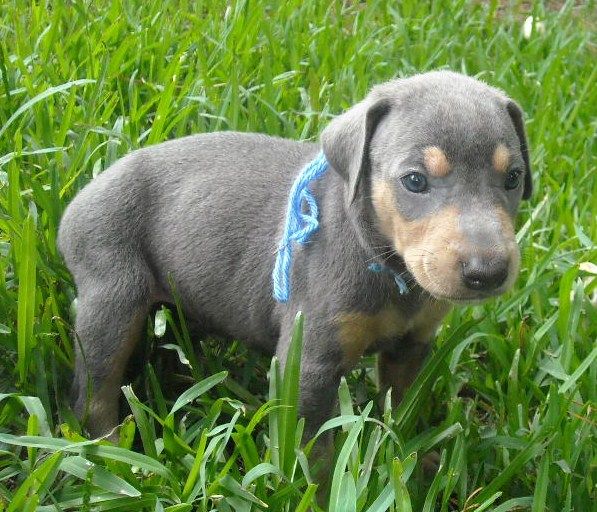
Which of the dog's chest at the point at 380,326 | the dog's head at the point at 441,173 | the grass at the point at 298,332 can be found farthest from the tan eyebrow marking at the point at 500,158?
the grass at the point at 298,332

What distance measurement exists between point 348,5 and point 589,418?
460cm

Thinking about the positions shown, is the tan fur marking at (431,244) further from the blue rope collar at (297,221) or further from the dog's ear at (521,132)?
the dog's ear at (521,132)

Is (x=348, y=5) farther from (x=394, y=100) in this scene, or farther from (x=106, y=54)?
(x=394, y=100)

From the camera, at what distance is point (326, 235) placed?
352 cm

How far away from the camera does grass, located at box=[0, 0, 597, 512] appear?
3.23 metres

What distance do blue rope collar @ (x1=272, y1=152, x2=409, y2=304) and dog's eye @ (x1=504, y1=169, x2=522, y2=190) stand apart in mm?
642

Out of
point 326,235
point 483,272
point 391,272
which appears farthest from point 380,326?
point 483,272

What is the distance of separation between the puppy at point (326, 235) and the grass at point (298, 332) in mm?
156

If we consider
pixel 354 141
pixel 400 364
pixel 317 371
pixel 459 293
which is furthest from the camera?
pixel 400 364

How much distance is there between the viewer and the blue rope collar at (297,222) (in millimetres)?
3547

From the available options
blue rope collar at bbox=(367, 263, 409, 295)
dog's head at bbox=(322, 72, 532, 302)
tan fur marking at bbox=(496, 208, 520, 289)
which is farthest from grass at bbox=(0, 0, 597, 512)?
tan fur marking at bbox=(496, 208, 520, 289)

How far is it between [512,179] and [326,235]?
647 mm

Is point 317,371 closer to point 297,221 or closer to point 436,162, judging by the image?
point 297,221

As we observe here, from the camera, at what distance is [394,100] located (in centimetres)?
337
